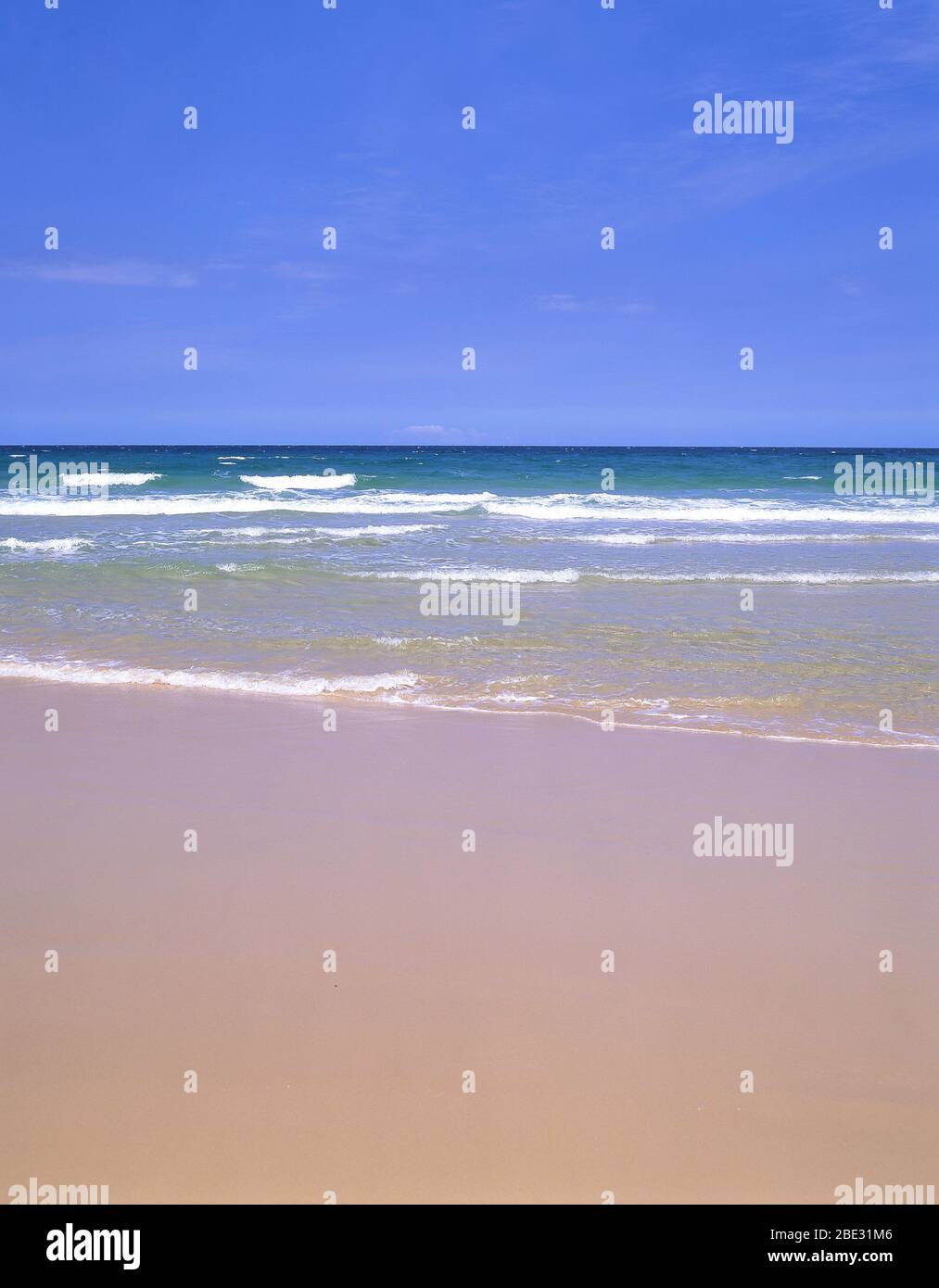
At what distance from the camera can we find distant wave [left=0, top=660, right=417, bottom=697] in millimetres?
6807

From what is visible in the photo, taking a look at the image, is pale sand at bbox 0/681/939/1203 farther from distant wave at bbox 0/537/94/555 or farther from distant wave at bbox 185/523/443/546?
distant wave at bbox 185/523/443/546

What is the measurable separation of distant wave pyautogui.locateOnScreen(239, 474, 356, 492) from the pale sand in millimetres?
30277

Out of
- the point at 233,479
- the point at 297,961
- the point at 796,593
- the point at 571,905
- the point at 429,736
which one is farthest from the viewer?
the point at 233,479

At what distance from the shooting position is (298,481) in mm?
37594

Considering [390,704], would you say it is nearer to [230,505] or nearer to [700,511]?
[700,511]

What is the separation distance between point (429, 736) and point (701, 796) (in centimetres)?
181

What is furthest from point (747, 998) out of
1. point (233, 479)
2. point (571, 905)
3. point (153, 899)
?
point (233, 479)

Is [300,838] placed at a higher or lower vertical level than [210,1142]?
higher

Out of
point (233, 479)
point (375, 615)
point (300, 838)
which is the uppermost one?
point (233, 479)

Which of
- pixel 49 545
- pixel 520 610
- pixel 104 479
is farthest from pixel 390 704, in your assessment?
pixel 104 479

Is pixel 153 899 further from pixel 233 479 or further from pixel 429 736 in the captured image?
pixel 233 479

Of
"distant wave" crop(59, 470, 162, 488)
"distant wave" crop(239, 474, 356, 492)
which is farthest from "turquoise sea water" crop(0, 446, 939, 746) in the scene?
"distant wave" crop(239, 474, 356, 492)

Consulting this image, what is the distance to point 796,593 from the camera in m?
11.6

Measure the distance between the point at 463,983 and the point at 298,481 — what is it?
36.3 meters
